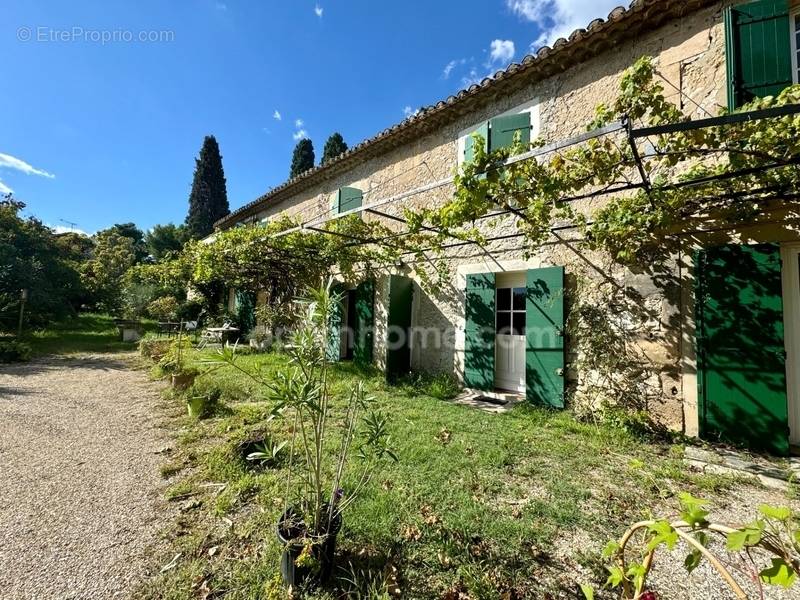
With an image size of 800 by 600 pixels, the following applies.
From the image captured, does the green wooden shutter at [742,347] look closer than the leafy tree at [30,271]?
Yes

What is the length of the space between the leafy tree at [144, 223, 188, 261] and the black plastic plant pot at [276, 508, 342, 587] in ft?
123

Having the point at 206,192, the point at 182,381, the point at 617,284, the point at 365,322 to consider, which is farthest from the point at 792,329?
the point at 206,192

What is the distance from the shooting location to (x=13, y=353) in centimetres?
960

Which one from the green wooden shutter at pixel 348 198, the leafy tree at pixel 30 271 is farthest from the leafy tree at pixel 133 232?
the green wooden shutter at pixel 348 198

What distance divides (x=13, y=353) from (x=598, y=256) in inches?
583

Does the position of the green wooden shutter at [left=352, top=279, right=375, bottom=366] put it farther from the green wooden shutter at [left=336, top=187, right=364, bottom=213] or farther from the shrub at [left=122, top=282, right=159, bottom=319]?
the shrub at [left=122, top=282, right=159, bottom=319]

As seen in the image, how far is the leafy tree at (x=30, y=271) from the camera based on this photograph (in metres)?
11.5

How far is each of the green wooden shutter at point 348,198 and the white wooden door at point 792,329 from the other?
8.46 m

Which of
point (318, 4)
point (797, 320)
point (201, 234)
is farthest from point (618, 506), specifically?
point (201, 234)

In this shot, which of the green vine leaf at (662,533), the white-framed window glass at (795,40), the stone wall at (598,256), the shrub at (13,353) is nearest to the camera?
the green vine leaf at (662,533)

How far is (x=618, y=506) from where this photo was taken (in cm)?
308

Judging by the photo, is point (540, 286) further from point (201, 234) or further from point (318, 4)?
point (201, 234)

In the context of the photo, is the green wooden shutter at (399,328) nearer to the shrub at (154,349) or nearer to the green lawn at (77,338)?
the shrub at (154,349)

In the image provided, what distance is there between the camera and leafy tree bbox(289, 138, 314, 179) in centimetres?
2733
